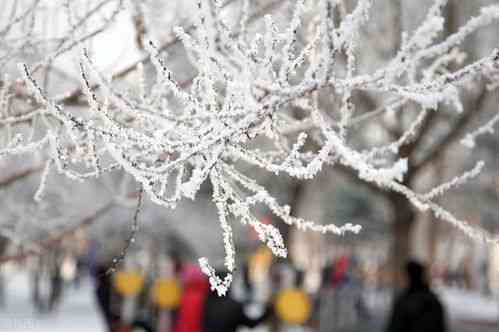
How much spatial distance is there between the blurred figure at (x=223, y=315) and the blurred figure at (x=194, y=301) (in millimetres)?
151

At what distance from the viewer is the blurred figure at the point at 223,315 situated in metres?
6.49

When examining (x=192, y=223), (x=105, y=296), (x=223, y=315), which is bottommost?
(x=223, y=315)

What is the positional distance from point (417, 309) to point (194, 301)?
188 cm

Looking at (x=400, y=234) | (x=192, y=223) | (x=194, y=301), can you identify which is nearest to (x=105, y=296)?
(x=194, y=301)

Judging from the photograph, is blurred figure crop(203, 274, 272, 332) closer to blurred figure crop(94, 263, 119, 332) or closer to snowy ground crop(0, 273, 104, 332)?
blurred figure crop(94, 263, 119, 332)

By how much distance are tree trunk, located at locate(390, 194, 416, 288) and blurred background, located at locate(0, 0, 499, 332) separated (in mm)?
37

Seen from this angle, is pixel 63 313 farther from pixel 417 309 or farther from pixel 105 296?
pixel 417 309

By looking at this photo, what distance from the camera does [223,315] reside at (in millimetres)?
6492

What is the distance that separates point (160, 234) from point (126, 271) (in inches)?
559

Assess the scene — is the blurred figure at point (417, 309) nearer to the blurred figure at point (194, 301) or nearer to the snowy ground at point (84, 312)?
the blurred figure at point (194, 301)

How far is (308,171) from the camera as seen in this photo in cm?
188

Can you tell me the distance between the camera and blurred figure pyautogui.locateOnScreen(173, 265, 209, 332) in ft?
22.3

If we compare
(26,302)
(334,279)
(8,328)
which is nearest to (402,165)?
(8,328)

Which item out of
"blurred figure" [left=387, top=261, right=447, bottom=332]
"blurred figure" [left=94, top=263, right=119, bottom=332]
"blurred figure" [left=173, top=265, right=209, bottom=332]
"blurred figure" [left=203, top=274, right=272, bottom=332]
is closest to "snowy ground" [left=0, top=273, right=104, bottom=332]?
"blurred figure" [left=94, top=263, right=119, bottom=332]
